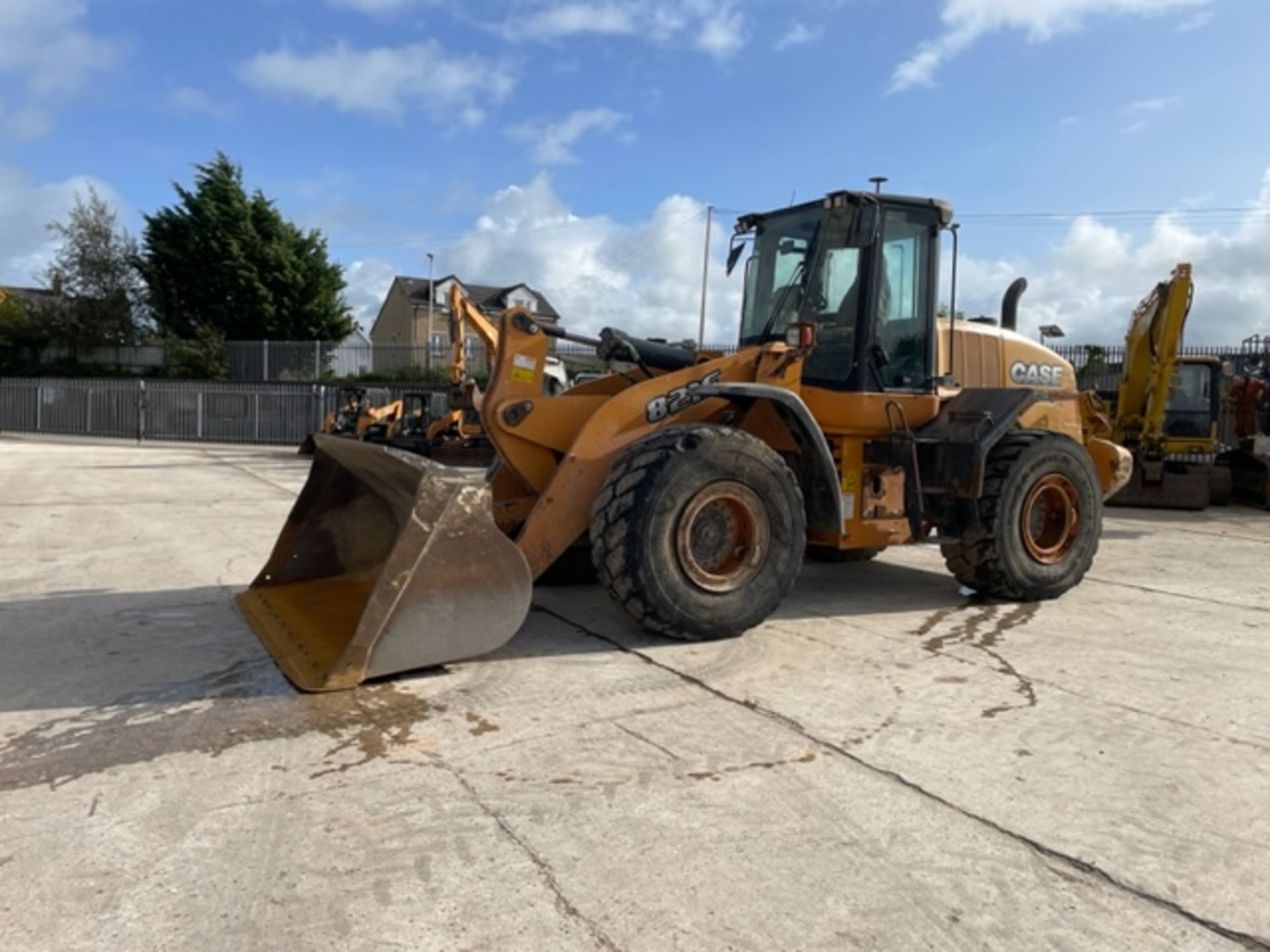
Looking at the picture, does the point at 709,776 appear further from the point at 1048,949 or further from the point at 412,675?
the point at 412,675

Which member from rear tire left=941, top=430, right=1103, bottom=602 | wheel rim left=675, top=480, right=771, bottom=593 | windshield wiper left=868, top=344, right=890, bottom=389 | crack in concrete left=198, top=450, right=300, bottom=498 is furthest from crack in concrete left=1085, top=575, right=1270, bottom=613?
crack in concrete left=198, top=450, right=300, bottom=498

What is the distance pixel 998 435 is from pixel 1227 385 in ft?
43.4

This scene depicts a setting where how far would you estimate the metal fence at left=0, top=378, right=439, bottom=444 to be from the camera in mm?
31516

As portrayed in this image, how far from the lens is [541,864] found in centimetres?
293

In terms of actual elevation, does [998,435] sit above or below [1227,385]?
below

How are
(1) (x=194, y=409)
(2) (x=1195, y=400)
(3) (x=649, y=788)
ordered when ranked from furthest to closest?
1. (1) (x=194, y=409)
2. (2) (x=1195, y=400)
3. (3) (x=649, y=788)

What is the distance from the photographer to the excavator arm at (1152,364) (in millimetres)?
13461

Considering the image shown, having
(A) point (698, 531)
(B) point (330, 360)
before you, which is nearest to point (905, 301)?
(A) point (698, 531)

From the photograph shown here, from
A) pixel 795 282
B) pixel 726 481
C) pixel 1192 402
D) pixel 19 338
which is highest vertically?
pixel 19 338

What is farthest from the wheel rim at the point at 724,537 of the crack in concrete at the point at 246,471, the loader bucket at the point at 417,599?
the crack in concrete at the point at 246,471

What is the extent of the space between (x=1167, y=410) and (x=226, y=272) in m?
33.1

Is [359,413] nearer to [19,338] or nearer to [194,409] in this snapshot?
[194,409]

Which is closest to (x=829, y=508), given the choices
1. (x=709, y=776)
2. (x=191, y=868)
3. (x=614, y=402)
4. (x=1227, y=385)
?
(x=614, y=402)

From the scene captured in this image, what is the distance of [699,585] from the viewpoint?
5352mm
